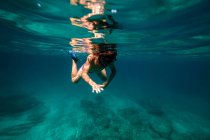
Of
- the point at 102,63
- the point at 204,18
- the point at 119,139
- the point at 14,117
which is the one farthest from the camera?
the point at 14,117

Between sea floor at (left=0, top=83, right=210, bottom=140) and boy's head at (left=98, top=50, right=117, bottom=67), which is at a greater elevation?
boy's head at (left=98, top=50, right=117, bottom=67)

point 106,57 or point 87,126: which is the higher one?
point 106,57

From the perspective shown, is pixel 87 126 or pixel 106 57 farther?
pixel 87 126

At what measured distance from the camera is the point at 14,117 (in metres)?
22.3

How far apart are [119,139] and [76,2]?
12084mm

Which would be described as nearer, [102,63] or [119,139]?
[102,63]

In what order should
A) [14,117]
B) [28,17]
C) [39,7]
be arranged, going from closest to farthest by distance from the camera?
[39,7] < [28,17] < [14,117]

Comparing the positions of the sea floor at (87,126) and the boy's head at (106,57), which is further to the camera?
the sea floor at (87,126)

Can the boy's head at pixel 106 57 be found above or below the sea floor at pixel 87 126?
above

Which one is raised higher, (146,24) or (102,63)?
(146,24)

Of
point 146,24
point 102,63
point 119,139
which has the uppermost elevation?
point 146,24

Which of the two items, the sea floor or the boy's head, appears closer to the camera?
the boy's head

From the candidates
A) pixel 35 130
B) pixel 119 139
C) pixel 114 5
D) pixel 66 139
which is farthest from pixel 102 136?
pixel 114 5

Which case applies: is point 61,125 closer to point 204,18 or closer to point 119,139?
point 119,139
